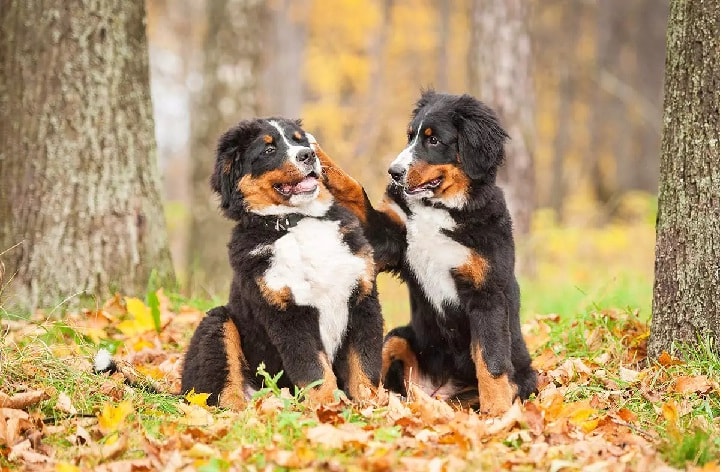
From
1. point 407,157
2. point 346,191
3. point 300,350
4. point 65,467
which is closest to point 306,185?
point 346,191

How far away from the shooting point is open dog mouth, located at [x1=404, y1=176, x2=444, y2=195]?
475 centimetres

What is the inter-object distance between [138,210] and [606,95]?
22.6 m

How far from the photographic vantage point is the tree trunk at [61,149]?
6227 millimetres

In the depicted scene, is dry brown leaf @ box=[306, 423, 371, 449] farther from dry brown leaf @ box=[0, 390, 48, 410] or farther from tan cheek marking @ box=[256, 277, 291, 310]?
dry brown leaf @ box=[0, 390, 48, 410]

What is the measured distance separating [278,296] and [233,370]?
0.59m

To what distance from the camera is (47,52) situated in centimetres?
623

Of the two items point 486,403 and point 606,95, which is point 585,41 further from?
point 486,403

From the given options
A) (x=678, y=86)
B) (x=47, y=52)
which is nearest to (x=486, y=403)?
(x=678, y=86)

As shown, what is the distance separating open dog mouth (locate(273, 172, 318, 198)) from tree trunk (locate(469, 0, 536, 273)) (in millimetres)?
5873

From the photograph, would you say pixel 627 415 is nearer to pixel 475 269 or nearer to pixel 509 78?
pixel 475 269

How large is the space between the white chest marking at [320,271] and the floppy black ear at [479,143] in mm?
880

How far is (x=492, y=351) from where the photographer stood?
180 inches

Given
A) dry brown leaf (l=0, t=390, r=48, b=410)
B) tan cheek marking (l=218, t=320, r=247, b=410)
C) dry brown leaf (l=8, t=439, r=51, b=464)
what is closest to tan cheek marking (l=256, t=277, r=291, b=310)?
tan cheek marking (l=218, t=320, r=247, b=410)

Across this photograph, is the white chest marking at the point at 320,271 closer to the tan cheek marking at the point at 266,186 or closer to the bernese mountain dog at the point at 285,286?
the bernese mountain dog at the point at 285,286
